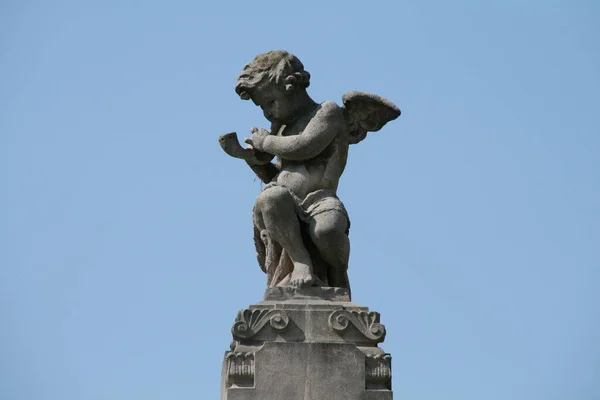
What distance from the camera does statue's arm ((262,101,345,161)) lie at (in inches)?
843

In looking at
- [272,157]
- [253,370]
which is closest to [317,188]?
[272,157]

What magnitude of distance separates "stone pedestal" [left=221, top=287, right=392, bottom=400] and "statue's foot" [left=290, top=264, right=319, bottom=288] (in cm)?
24

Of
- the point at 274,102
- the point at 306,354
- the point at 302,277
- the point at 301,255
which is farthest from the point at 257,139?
the point at 306,354

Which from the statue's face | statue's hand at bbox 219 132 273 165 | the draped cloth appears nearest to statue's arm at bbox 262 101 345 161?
statue's hand at bbox 219 132 273 165

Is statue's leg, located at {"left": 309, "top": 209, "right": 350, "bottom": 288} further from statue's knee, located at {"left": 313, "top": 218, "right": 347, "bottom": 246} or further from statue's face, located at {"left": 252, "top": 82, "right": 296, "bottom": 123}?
statue's face, located at {"left": 252, "top": 82, "right": 296, "bottom": 123}

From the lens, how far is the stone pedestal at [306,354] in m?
20.1

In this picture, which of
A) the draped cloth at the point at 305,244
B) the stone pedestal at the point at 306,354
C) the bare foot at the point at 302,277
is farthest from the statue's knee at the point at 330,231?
the stone pedestal at the point at 306,354

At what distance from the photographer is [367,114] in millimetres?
21938

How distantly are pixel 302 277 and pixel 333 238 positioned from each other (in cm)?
61

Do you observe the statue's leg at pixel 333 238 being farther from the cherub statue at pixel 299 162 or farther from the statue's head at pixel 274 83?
the statue's head at pixel 274 83

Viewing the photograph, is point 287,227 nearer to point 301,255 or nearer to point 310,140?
point 301,255

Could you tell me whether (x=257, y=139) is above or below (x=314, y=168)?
above

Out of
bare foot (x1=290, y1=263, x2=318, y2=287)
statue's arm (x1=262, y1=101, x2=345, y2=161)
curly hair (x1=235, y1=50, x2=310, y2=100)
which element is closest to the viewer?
bare foot (x1=290, y1=263, x2=318, y2=287)

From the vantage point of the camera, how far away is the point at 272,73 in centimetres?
2167
